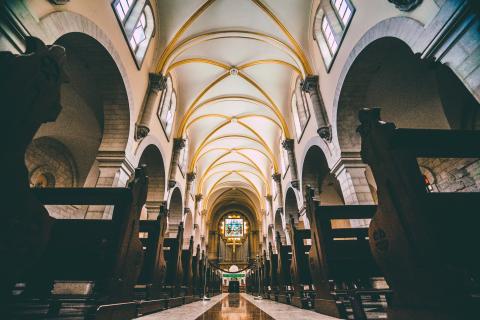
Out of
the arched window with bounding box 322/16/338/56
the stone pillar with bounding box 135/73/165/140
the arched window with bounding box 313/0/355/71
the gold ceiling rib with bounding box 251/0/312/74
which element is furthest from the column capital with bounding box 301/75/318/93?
the stone pillar with bounding box 135/73/165/140

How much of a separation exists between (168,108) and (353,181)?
7515 millimetres

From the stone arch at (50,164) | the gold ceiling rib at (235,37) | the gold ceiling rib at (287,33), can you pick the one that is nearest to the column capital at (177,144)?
the gold ceiling rib at (235,37)

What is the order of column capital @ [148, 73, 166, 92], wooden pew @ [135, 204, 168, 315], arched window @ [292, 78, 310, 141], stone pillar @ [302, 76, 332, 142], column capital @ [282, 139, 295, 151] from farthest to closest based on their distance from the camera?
column capital @ [282, 139, 295, 151] → arched window @ [292, 78, 310, 141] → column capital @ [148, 73, 166, 92] → stone pillar @ [302, 76, 332, 142] → wooden pew @ [135, 204, 168, 315]

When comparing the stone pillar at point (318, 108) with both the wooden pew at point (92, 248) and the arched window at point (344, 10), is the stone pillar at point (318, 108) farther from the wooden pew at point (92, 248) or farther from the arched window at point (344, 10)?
the wooden pew at point (92, 248)

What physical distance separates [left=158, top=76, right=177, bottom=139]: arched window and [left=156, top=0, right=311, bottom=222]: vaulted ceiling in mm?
697

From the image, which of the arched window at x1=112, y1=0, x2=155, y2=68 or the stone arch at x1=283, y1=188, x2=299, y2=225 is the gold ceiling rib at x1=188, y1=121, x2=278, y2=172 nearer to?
the stone arch at x1=283, y1=188, x2=299, y2=225

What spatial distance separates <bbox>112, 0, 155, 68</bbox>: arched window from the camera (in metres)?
6.12

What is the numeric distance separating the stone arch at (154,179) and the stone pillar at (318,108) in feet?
18.0

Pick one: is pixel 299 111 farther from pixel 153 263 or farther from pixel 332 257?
pixel 153 263

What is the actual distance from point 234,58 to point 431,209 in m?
9.90

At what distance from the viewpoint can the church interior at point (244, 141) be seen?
1.50 metres

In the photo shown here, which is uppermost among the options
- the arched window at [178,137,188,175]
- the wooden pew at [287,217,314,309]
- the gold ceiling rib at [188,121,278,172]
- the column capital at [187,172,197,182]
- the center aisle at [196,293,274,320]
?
the gold ceiling rib at [188,121,278,172]

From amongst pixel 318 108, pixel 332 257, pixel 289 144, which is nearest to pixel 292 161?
pixel 289 144

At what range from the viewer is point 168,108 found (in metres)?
9.98
